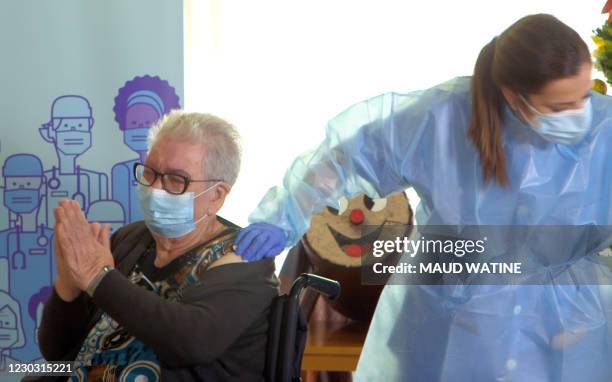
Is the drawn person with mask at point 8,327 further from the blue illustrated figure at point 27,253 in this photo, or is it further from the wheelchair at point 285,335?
the wheelchair at point 285,335

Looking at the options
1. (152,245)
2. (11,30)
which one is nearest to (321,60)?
(11,30)

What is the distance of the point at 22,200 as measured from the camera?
269cm

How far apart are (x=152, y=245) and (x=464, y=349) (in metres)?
0.69

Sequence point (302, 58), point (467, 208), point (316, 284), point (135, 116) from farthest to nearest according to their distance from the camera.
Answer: point (302, 58) → point (135, 116) → point (467, 208) → point (316, 284)

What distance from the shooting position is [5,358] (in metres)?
2.70

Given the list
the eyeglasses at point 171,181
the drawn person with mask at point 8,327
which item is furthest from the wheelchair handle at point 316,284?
the drawn person with mask at point 8,327

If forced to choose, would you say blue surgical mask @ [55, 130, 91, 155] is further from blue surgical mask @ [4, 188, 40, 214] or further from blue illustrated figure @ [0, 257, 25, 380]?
blue illustrated figure @ [0, 257, 25, 380]

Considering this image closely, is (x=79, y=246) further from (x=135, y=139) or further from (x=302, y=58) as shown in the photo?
(x=302, y=58)

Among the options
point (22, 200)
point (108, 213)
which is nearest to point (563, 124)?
point (108, 213)

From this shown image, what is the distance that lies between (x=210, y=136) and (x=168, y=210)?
171 mm

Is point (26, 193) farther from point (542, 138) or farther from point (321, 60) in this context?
point (542, 138)

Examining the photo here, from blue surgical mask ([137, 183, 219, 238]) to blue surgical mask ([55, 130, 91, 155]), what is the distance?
1050 mm

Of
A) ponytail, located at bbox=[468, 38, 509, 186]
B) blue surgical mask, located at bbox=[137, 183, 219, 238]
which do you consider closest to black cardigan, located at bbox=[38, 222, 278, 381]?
blue surgical mask, located at bbox=[137, 183, 219, 238]

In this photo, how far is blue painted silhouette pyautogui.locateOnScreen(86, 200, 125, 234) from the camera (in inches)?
105
